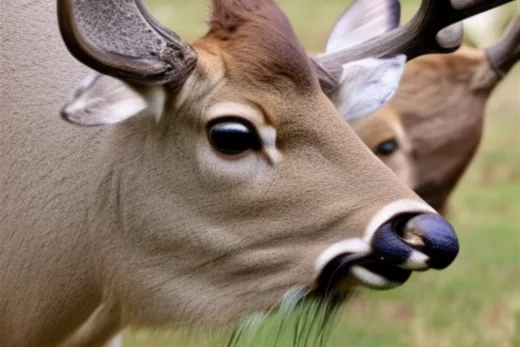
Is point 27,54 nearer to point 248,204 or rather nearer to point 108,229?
point 108,229

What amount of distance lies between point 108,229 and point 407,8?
8886 mm

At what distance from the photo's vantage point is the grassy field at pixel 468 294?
5.68 meters

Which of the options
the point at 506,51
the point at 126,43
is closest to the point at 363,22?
the point at 126,43

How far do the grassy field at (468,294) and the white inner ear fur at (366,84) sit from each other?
0.44 meters

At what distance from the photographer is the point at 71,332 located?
11.0 ft

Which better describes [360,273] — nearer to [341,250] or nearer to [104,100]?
[341,250]

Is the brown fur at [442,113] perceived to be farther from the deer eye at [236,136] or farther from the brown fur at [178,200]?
the deer eye at [236,136]

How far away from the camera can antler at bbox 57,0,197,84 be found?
2846mm

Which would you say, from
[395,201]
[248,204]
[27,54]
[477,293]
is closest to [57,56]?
[27,54]

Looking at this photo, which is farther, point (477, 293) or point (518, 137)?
point (518, 137)

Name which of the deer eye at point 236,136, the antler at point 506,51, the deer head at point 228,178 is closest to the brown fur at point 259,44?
the deer head at point 228,178

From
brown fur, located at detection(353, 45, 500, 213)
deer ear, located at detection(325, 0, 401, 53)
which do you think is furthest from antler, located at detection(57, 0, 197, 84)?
brown fur, located at detection(353, 45, 500, 213)

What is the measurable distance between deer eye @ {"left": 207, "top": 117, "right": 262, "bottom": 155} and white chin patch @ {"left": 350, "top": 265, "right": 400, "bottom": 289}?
0.37 meters

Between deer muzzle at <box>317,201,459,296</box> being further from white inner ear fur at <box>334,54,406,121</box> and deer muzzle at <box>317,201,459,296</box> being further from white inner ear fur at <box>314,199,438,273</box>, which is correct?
white inner ear fur at <box>334,54,406,121</box>
